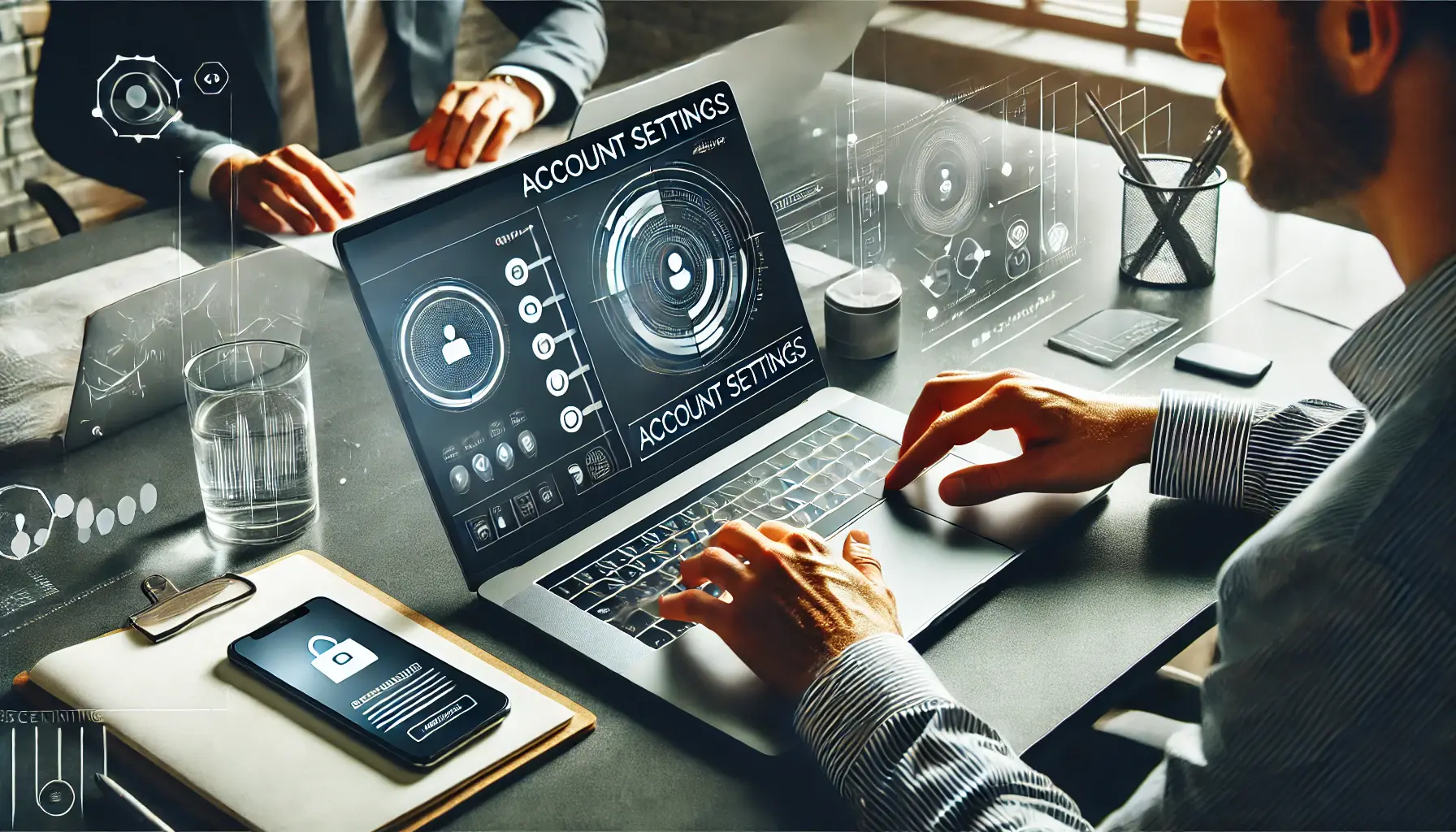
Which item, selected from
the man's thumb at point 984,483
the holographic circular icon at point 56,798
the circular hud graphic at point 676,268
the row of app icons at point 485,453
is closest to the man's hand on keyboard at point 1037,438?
the man's thumb at point 984,483

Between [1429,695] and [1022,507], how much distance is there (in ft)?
1.39

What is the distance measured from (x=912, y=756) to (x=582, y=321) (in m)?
0.48

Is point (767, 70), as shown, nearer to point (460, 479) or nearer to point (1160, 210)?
point (1160, 210)

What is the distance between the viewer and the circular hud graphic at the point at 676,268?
110cm

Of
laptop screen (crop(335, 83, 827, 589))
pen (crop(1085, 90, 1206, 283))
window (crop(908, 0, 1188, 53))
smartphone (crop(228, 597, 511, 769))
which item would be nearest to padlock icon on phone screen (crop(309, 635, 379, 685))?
smartphone (crop(228, 597, 511, 769))

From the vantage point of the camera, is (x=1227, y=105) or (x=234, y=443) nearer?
(x=1227, y=105)

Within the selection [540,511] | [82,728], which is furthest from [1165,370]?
[82,728]

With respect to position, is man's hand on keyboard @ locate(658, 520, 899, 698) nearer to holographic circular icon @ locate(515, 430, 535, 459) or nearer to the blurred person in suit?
holographic circular icon @ locate(515, 430, 535, 459)

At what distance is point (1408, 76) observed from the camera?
733 mm

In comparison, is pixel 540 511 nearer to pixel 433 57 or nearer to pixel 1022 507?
pixel 1022 507

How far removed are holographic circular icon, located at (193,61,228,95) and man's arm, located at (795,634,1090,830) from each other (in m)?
0.76

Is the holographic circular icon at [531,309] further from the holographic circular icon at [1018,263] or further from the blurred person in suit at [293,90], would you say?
the holographic circular icon at [1018,263]

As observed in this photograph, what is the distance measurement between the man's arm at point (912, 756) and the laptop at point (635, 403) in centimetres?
5

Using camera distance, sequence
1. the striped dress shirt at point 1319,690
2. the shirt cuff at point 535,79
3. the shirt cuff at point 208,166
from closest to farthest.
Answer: the striped dress shirt at point 1319,690 → the shirt cuff at point 208,166 → the shirt cuff at point 535,79
